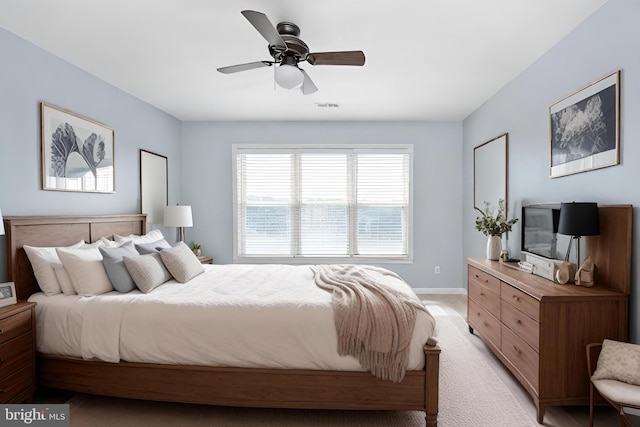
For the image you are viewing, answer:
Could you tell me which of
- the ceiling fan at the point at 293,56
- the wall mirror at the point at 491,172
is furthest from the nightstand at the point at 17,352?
the wall mirror at the point at 491,172

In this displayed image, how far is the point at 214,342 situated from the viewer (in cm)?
212

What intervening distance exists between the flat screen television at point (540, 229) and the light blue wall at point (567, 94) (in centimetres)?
15

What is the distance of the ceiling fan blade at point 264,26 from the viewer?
71.2 inches

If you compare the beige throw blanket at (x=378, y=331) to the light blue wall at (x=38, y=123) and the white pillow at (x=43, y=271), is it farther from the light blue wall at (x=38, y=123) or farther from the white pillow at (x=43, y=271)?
the light blue wall at (x=38, y=123)

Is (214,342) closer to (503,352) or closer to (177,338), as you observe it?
(177,338)

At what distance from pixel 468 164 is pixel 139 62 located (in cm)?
425

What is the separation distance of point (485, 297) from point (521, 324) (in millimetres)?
703

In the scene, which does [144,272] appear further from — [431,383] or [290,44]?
[431,383]

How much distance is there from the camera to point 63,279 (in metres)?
2.48

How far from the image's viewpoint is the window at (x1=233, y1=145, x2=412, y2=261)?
5.02 meters

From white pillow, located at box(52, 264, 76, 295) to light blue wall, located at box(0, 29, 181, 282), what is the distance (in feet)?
1.05

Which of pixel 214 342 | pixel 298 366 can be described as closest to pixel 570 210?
pixel 298 366

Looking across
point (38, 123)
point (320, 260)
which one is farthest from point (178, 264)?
point (320, 260)
